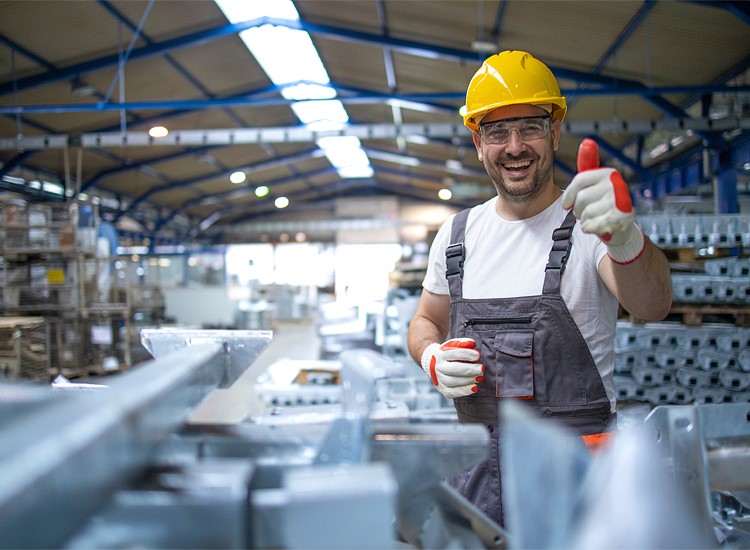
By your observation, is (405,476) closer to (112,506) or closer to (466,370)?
(112,506)

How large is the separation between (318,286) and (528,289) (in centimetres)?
2320

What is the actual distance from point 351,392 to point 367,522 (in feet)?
1.48

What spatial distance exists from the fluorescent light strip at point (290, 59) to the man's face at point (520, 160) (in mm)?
6802

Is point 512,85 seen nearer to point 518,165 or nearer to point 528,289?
point 518,165

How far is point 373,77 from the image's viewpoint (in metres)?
10.6

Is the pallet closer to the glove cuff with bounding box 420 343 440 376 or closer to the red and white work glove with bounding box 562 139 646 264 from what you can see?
the glove cuff with bounding box 420 343 440 376

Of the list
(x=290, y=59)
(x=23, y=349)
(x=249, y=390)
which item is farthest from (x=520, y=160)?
(x=290, y=59)

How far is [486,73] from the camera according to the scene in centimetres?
192

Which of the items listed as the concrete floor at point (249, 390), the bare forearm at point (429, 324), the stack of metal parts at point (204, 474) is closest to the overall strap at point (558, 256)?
the bare forearm at point (429, 324)

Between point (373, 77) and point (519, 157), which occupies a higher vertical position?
point (373, 77)

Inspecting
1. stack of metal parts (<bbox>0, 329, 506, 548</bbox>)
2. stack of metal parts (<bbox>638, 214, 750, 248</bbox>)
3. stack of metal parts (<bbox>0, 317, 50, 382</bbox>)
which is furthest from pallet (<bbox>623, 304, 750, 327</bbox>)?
stack of metal parts (<bbox>0, 317, 50, 382</bbox>)

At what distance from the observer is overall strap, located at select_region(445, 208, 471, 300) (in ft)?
6.51

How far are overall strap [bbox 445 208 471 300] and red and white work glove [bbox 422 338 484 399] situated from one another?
0.91ft

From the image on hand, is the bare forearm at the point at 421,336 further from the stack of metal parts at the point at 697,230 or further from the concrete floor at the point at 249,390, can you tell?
the stack of metal parts at the point at 697,230
